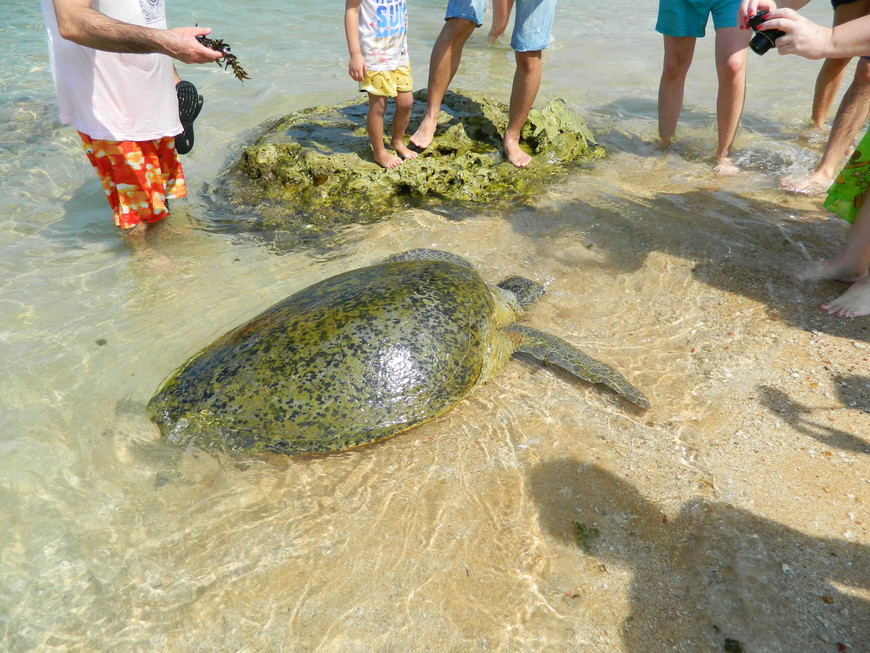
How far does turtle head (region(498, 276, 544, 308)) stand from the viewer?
3.58m

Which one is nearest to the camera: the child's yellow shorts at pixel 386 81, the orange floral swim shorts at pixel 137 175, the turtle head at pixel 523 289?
the turtle head at pixel 523 289

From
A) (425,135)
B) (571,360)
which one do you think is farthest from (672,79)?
(571,360)

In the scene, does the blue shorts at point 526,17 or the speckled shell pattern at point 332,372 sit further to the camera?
the blue shorts at point 526,17

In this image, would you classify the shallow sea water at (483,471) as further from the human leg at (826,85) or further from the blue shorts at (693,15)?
the human leg at (826,85)

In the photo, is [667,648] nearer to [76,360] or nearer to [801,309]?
[801,309]

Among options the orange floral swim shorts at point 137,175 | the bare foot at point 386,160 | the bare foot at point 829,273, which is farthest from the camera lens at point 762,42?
the orange floral swim shorts at point 137,175

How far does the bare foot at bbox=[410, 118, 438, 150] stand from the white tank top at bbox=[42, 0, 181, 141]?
228cm

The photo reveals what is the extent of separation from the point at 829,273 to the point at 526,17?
126 inches

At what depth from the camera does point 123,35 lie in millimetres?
2920

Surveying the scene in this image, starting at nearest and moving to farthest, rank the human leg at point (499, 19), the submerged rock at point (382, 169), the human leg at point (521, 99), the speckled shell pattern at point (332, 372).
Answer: the speckled shell pattern at point (332, 372), the submerged rock at point (382, 169), the human leg at point (521, 99), the human leg at point (499, 19)

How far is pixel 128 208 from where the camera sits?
4.04 m

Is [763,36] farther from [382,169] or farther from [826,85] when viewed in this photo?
[826,85]

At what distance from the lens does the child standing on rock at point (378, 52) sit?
4.51m

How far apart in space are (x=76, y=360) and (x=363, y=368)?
5.95 ft
